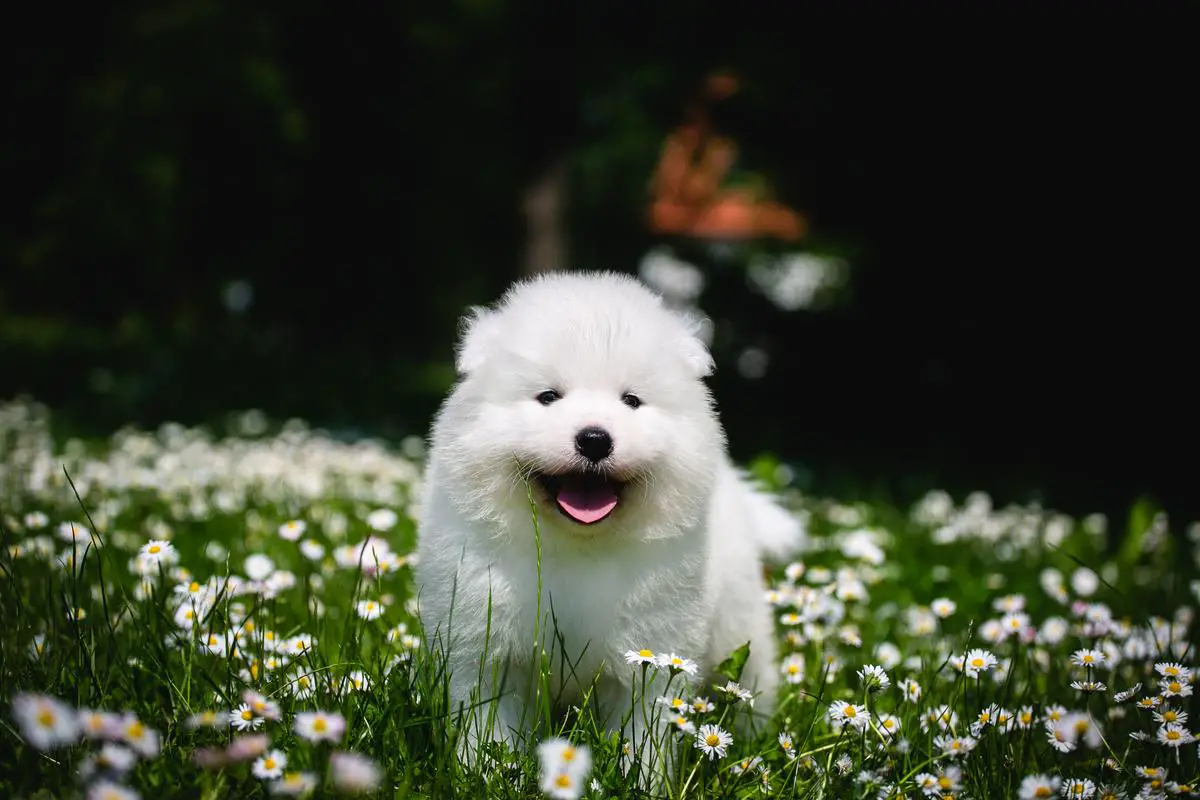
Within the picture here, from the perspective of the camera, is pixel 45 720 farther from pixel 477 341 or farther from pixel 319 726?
pixel 477 341

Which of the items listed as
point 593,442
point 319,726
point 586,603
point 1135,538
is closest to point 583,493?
point 593,442

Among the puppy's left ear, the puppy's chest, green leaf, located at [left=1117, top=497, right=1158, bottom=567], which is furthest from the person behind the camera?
green leaf, located at [left=1117, top=497, right=1158, bottom=567]

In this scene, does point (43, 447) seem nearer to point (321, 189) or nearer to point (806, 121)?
point (806, 121)

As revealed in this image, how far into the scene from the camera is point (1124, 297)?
761 centimetres

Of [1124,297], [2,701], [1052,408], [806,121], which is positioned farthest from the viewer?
[806,121]

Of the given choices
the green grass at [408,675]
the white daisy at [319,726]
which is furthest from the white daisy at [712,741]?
the white daisy at [319,726]

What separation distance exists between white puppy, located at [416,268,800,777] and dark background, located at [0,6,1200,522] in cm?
467

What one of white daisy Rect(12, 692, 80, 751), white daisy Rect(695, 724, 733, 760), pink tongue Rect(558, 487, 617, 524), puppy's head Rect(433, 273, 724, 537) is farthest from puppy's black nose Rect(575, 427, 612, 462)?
white daisy Rect(12, 692, 80, 751)

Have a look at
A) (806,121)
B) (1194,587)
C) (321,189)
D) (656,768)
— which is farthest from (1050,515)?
(321,189)

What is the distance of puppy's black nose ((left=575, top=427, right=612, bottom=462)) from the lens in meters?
2.01

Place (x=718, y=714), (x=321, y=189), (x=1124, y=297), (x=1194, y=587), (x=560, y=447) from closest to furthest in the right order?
(x=560, y=447) → (x=718, y=714) → (x=1194, y=587) → (x=1124, y=297) → (x=321, y=189)

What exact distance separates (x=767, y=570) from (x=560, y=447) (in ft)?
6.42

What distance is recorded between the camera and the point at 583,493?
208 cm

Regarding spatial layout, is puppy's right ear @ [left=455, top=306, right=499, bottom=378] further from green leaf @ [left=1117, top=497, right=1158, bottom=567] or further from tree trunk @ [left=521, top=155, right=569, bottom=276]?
tree trunk @ [left=521, top=155, right=569, bottom=276]
